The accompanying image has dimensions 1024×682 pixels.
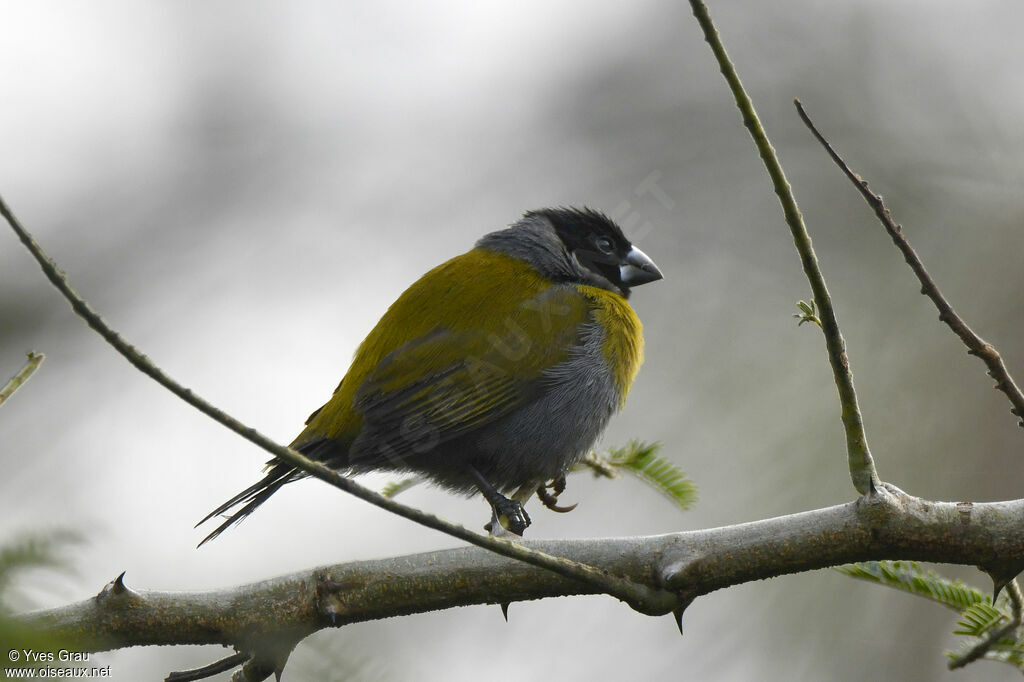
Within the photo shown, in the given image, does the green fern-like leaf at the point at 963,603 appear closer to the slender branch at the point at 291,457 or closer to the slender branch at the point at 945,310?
the slender branch at the point at 945,310

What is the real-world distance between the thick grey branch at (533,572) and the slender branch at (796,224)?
241mm

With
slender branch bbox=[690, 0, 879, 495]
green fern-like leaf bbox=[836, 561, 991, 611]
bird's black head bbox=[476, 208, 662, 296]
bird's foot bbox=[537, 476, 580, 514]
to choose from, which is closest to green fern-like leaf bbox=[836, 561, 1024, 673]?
green fern-like leaf bbox=[836, 561, 991, 611]

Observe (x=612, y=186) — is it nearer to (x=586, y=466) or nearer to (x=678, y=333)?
(x=678, y=333)

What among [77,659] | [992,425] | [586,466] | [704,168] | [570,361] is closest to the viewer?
[77,659]

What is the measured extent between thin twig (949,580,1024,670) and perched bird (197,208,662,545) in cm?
206

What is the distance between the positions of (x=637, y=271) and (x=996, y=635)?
3.56 meters

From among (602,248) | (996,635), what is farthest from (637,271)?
(996,635)

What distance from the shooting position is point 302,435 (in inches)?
163

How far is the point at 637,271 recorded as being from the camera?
544cm

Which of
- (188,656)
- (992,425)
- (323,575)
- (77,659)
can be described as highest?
(992,425)

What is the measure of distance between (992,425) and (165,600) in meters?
5.36

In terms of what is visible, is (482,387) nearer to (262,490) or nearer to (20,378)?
(262,490)

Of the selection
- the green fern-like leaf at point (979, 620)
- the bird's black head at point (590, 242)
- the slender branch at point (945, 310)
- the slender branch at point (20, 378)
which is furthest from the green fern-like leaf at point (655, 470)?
the slender branch at point (20, 378)

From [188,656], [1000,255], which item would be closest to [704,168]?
[1000,255]
